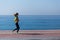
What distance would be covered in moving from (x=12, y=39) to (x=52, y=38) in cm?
230

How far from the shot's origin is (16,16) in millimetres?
19250

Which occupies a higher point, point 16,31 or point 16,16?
point 16,16

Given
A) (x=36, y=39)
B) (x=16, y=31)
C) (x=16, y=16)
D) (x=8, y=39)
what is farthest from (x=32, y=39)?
(x=16, y=31)

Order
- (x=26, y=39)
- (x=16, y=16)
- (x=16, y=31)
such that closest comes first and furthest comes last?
(x=26, y=39) < (x=16, y=16) < (x=16, y=31)

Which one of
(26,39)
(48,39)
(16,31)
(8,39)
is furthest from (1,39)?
(16,31)

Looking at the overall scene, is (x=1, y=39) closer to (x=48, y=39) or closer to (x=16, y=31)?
(x=48, y=39)

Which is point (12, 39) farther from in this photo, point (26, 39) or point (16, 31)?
point (16, 31)

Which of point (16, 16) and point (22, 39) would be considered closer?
point (22, 39)

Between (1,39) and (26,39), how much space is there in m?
1.44

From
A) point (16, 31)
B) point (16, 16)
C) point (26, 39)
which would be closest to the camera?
point (26, 39)

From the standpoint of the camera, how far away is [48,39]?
53.5 feet

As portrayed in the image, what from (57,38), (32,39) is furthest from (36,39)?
(57,38)

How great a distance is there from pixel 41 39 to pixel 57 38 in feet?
3.08

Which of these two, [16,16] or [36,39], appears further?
[16,16]
